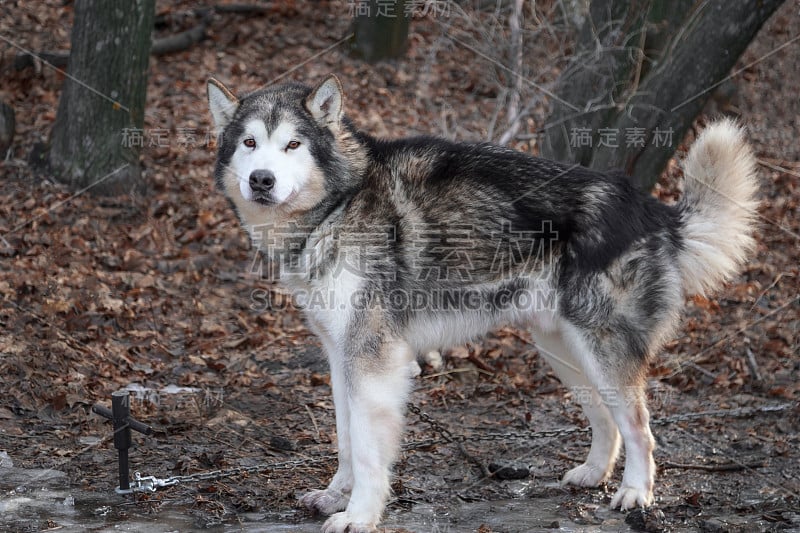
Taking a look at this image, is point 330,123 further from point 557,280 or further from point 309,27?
point 309,27

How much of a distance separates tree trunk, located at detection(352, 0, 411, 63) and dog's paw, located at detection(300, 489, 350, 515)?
27.3ft

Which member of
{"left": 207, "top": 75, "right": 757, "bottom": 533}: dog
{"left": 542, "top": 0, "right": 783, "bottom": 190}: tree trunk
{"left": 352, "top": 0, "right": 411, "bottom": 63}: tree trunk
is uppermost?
{"left": 352, "top": 0, "right": 411, "bottom": 63}: tree trunk

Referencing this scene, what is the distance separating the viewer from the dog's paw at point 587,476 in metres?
4.89

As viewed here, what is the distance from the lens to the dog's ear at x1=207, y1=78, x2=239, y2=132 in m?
4.48

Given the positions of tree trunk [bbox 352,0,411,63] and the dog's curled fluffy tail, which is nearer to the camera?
the dog's curled fluffy tail

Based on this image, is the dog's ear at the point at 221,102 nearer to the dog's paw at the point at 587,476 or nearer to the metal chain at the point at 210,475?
the metal chain at the point at 210,475

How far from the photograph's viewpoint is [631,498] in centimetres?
452

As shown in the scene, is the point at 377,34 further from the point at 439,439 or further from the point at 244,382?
the point at 439,439

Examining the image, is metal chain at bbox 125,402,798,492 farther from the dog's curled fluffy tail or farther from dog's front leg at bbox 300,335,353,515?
the dog's curled fluffy tail

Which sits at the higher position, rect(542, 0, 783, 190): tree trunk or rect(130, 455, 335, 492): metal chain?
rect(542, 0, 783, 190): tree trunk

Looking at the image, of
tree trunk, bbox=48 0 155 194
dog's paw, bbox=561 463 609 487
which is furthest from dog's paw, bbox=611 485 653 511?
tree trunk, bbox=48 0 155 194

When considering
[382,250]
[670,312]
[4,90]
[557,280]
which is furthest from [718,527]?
[4,90]

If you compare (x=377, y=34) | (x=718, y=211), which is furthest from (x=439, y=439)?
(x=377, y=34)

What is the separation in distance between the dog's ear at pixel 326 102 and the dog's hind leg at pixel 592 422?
1698mm
